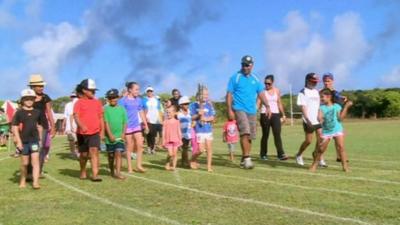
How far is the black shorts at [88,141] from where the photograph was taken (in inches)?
430

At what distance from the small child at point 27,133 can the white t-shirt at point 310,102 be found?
216 inches

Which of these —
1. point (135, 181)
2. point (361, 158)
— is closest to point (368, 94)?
point (361, 158)

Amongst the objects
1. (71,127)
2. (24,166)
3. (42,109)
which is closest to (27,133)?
(24,166)

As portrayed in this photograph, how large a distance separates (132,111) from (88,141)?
95.8 inches

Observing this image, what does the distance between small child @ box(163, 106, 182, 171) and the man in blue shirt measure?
1309 millimetres

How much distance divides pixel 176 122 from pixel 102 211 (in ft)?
17.8

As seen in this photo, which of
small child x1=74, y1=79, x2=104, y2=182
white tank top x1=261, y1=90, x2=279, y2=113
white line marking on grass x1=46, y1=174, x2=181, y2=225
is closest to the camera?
white line marking on grass x1=46, y1=174, x2=181, y2=225

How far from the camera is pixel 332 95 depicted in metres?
12.3

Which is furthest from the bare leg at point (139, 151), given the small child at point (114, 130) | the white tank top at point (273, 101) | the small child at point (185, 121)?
the white tank top at point (273, 101)

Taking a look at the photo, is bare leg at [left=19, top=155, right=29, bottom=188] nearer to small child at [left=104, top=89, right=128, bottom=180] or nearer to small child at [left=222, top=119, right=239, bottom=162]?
small child at [left=104, top=89, right=128, bottom=180]

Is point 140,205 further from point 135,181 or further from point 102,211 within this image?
point 135,181

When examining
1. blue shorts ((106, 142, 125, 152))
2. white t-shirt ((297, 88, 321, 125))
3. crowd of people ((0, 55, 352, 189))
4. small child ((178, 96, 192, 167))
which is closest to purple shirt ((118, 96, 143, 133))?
crowd of people ((0, 55, 352, 189))

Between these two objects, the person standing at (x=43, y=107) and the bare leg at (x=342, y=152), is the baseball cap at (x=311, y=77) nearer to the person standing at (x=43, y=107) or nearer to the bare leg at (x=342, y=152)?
the bare leg at (x=342, y=152)

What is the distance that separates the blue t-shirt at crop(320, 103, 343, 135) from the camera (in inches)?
463
